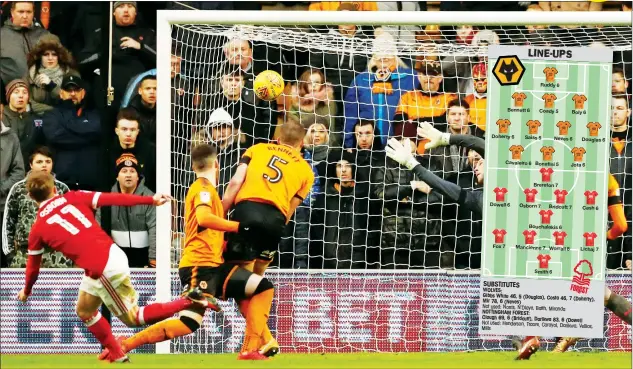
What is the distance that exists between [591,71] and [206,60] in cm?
321

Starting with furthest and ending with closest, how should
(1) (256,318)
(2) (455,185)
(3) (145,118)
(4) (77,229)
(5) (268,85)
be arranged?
(3) (145,118) → (2) (455,185) → (5) (268,85) → (1) (256,318) → (4) (77,229)

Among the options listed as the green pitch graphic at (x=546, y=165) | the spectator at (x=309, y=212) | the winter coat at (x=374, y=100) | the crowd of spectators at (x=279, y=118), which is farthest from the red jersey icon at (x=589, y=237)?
the spectator at (x=309, y=212)

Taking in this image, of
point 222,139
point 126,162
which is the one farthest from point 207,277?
point 126,162

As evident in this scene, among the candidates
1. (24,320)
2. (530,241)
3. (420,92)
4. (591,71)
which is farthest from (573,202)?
(24,320)

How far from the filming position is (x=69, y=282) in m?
9.77

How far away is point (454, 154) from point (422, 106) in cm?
49

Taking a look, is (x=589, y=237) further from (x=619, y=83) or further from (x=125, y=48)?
(x=125, y=48)

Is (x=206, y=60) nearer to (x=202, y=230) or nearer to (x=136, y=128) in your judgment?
(x=136, y=128)

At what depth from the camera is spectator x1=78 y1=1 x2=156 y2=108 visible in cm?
1018

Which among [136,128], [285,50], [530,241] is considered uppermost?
[285,50]

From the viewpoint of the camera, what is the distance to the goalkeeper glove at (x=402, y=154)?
9.27 meters

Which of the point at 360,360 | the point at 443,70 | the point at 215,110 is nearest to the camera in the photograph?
the point at 360,360

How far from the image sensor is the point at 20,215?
9742 mm

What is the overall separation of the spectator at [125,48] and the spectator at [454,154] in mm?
2510
